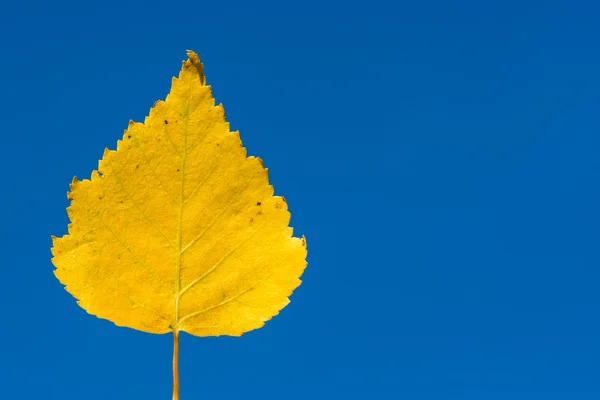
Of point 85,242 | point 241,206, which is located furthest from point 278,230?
point 85,242

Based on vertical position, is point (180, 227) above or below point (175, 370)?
above

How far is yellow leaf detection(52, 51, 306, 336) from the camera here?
0.95m

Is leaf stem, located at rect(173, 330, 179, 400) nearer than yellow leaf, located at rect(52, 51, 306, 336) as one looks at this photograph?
Yes

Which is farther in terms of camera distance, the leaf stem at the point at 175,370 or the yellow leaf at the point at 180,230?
the yellow leaf at the point at 180,230

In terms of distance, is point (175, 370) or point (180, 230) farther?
point (180, 230)

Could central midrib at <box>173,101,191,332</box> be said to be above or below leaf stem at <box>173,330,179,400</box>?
above

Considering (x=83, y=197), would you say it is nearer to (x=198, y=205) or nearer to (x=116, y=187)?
(x=116, y=187)

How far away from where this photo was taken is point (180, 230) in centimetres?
99

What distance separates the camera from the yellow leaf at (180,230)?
0.95 m

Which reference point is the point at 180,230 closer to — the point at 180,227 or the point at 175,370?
the point at 180,227

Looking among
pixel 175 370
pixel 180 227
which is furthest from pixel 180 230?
pixel 175 370

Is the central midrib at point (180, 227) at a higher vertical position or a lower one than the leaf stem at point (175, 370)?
higher

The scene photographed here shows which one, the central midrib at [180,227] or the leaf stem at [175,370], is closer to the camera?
the leaf stem at [175,370]

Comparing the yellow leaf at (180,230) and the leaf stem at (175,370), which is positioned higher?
the yellow leaf at (180,230)
